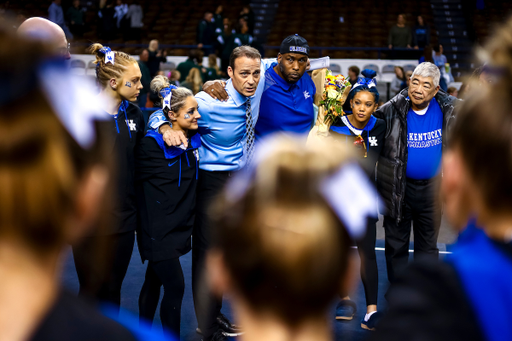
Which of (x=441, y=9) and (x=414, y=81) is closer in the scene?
(x=414, y=81)

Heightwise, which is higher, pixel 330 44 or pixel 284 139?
pixel 330 44

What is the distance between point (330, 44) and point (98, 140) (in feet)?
45.3

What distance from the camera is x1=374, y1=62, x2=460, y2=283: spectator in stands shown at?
4012 millimetres

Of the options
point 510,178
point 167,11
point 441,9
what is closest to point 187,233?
point 510,178

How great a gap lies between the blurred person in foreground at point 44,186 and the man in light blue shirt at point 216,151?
2.64 m

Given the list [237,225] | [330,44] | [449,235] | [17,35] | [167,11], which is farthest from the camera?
[167,11]

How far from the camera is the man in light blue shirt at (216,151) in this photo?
3576 millimetres

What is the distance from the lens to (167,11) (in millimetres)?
15930

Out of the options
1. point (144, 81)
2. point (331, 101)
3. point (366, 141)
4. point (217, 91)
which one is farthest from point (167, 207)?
point (144, 81)

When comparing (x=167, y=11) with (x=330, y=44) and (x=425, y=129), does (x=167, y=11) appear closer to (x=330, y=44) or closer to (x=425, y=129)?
(x=330, y=44)

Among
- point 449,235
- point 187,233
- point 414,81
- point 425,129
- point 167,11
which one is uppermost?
point 167,11

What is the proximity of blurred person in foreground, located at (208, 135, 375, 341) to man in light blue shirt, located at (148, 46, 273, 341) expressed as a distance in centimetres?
261

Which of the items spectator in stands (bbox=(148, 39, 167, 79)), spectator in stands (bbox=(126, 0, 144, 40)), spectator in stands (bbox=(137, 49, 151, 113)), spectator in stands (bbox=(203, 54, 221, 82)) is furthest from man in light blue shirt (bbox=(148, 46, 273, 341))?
spectator in stands (bbox=(126, 0, 144, 40))

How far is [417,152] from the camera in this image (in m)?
4.05
